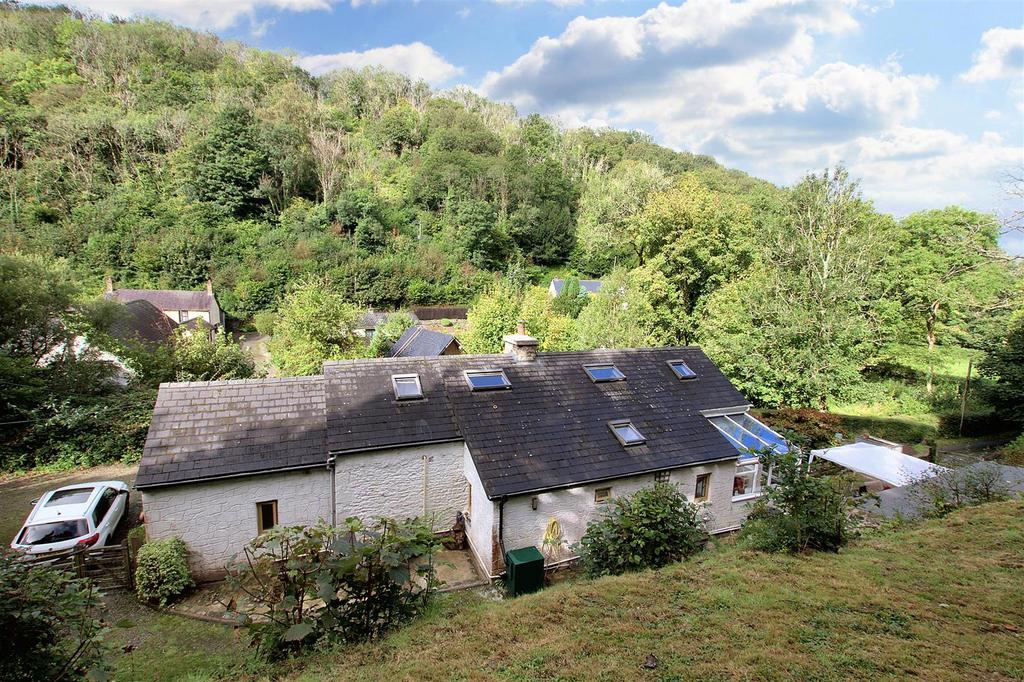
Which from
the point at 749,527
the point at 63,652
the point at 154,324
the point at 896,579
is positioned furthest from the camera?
the point at 154,324

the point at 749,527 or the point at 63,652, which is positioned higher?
the point at 63,652

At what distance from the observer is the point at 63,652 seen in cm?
425

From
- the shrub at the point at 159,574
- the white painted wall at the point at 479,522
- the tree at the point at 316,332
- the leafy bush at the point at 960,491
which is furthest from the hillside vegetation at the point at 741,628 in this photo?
the tree at the point at 316,332

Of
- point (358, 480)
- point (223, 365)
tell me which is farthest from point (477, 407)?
point (223, 365)

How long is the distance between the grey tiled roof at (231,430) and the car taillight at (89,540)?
2.33 meters

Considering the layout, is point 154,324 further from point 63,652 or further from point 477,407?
point 63,652

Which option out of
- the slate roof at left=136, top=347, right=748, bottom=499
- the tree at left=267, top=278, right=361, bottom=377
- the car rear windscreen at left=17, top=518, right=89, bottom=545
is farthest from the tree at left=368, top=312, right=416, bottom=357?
the car rear windscreen at left=17, top=518, right=89, bottom=545

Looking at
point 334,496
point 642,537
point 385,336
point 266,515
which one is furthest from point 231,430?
point 385,336

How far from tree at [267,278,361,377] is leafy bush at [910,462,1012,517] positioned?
71.6ft

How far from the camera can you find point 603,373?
15031 mm

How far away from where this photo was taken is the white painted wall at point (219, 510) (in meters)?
10.3

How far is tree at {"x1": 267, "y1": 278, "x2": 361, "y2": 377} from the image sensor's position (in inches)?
867

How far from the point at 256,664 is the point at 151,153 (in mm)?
65056

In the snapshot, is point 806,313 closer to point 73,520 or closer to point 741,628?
point 741,628
